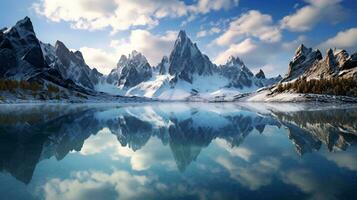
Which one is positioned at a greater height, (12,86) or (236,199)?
(12,86)

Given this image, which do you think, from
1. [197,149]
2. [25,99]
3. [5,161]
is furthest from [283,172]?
[25,99]

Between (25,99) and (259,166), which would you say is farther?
(25,99)

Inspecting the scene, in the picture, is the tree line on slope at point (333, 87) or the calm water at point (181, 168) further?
the tree line on slope at point (333, 87)

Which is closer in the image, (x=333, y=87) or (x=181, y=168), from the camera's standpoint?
(x=181, y=168)

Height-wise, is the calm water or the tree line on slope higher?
the tree line on slope

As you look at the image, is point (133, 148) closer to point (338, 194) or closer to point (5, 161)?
point (5, 161)

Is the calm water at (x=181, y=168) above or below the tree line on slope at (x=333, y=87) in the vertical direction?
below

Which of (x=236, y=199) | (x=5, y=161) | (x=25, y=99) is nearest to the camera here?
(x=236, y=199)

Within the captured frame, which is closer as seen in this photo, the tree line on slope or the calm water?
the calm water

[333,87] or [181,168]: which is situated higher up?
[333,87]

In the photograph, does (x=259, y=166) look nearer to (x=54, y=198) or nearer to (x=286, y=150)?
(x=286, y=150)

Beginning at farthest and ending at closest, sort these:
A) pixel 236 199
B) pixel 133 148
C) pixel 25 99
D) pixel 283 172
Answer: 1. pixel 25 99
2. pixel 133 148
3. pixel 283 172
4. pixel 236 199
